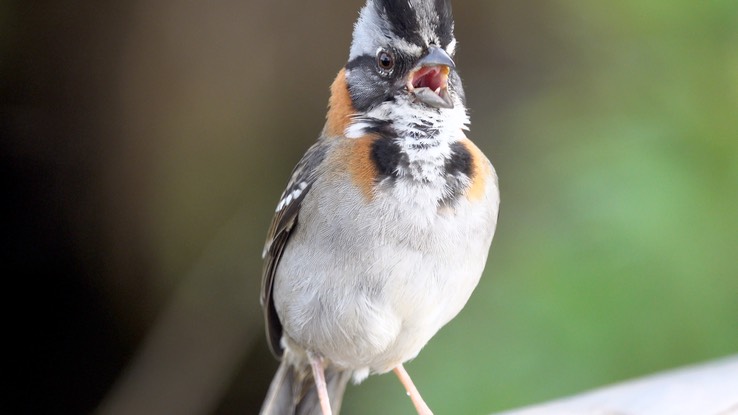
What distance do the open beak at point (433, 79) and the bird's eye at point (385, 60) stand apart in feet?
0.25

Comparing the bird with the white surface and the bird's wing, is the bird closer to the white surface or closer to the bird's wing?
the bird's wing

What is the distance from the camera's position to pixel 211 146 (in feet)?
16.5

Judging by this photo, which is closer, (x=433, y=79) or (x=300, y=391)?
(x=433, y=79)

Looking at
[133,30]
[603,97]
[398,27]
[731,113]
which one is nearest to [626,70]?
[603,97]

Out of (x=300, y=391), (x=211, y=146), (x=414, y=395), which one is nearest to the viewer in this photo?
(x=414, y=395)

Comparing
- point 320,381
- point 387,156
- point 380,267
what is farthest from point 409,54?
point 320,381

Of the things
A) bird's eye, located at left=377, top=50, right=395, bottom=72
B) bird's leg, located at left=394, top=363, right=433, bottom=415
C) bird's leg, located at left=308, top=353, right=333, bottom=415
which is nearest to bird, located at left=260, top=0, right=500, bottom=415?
bird's eye, located at left=377, top=50, right=395, bottom=72

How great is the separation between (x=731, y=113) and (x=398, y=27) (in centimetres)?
180

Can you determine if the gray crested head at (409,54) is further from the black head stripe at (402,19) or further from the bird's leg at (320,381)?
the bird's leg at (320,381)

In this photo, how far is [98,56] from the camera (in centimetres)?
507

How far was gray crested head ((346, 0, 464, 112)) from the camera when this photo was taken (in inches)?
112

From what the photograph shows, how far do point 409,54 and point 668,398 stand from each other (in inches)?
48.4

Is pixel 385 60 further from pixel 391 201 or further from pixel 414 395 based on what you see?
pixel 414 395

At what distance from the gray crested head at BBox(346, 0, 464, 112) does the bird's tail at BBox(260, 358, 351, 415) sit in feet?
3.54
